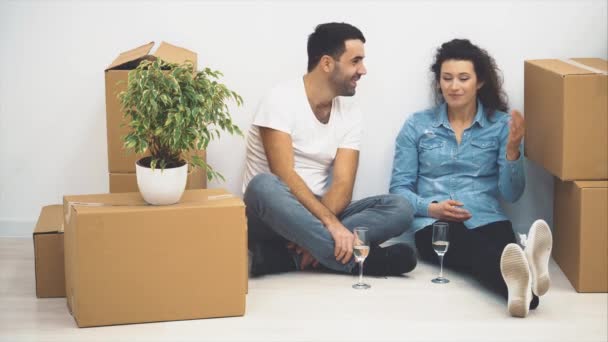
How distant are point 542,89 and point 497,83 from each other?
332 millimetres

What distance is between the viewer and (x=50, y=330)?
274cm

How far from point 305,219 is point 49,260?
2.96ft

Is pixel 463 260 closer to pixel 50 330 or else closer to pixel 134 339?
pixel 134 339

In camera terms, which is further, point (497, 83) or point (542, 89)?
point (497, 83)

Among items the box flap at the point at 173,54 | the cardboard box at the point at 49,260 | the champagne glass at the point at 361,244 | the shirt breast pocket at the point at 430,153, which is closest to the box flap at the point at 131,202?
the cardboard box at the point at 49,260

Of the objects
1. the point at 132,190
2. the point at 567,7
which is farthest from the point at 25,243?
the point at 567,7

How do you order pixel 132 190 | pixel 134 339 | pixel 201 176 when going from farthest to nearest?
pixel 201 176, pixel 132 190, pixel 134 339

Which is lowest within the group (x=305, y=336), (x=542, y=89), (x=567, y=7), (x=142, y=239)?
(x=305, y=336)

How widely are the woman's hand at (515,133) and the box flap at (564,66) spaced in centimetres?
21

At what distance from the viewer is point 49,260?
3.01 metres

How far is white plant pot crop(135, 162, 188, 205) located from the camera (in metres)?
2.74

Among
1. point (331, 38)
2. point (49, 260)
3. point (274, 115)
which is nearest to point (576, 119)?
point (331, 38)

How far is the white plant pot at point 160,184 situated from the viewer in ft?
9.00

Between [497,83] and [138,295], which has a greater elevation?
[497,83]
